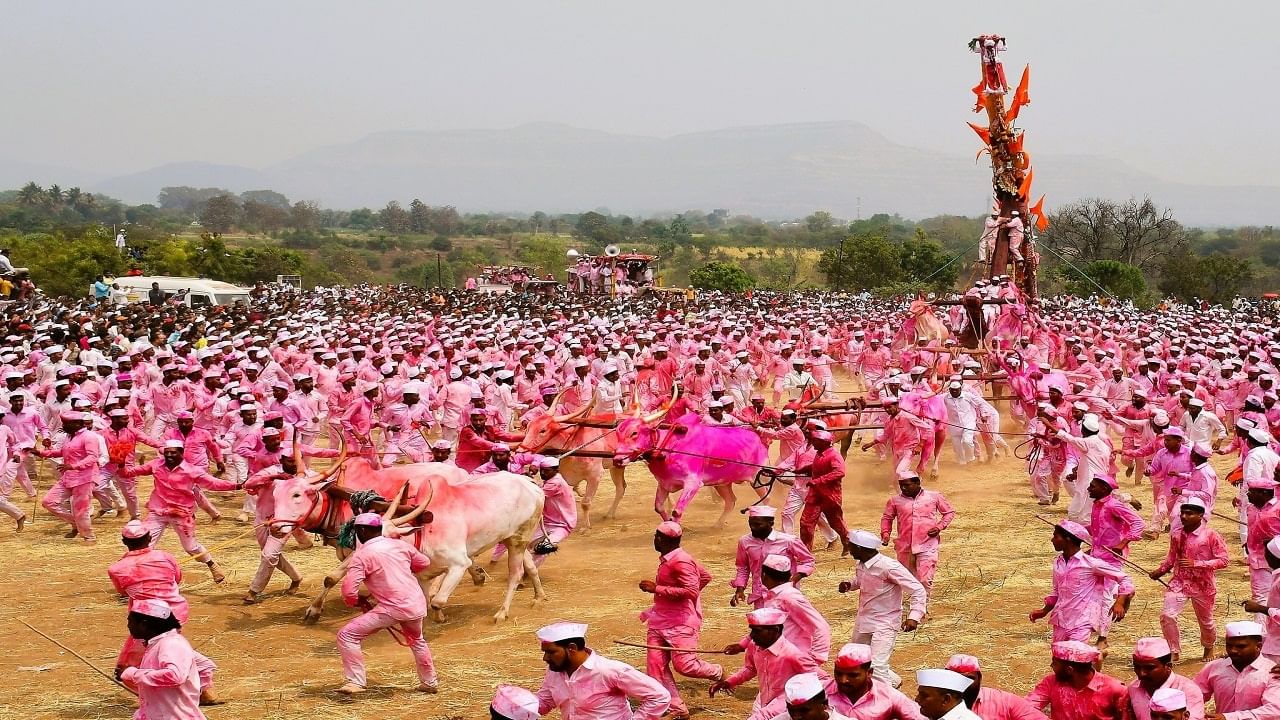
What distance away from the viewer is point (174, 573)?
927 centimetres

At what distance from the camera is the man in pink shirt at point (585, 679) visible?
668 centimetres

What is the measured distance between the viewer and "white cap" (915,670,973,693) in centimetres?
586

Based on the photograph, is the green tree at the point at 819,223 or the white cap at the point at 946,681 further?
the green tree at the point at 819,223

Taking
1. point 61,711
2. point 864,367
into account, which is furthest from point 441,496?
point 864,367

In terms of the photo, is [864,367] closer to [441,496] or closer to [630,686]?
[441,496]

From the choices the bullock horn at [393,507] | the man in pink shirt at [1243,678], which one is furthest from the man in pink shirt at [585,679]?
the bullock horn at [393,507]

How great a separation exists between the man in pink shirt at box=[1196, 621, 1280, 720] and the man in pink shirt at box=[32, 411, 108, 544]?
38.5 feet

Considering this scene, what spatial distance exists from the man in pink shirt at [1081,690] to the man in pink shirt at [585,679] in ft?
7.11

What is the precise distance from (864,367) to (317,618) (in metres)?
16.8

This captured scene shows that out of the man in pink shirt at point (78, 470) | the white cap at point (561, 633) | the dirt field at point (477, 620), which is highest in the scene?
the white cap at point (561, 633)

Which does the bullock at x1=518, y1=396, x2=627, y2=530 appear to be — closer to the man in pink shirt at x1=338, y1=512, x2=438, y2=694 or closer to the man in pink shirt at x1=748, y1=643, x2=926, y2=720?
the man in pink shirt at x1=338, y1=512, x2=438, y2=694

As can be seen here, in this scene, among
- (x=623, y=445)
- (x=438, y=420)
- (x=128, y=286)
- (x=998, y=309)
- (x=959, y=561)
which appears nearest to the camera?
(x=959, y=561)

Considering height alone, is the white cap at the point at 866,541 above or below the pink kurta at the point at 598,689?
above

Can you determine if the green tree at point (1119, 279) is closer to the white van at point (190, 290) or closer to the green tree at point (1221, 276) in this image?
the green tree at point (1221, 276)
